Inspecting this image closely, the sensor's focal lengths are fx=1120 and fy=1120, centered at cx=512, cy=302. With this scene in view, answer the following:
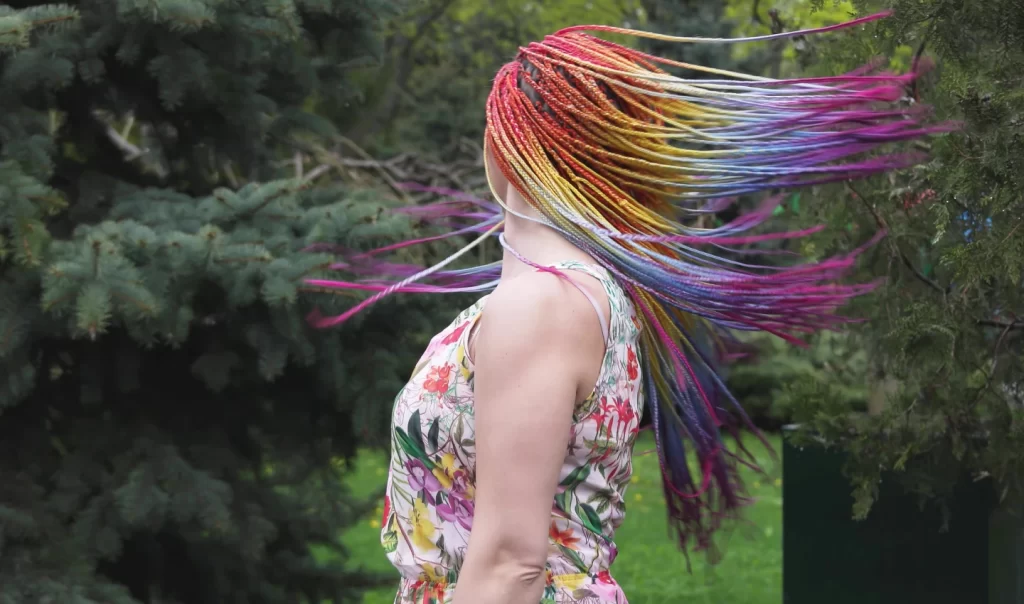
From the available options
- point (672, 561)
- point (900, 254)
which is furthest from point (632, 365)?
point (672, 561)

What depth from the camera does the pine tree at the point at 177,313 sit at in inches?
128

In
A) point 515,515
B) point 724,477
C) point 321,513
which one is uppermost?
point 515,515

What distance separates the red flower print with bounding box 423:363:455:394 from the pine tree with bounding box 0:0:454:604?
147cm

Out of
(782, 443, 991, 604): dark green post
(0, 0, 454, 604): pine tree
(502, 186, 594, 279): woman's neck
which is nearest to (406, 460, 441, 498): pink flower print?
(502, 186, 594, 279): woman's neck

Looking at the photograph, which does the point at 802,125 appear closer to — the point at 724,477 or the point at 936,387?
the point at 724,477

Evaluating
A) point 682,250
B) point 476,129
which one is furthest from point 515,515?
point 476,129

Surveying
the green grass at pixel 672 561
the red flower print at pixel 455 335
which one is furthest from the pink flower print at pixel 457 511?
the green grass at pixel 672 561

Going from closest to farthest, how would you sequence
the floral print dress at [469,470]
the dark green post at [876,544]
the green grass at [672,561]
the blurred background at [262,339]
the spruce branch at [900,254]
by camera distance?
the floral print dress at [469,470]
the spruce branch at [900,254]
the blurred background at [262,339]
the dark green post at [876,544]
the green grass at [672,561]

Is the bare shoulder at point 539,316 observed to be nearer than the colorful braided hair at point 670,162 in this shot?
Yes

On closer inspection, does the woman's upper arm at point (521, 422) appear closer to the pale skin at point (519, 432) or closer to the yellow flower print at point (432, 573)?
the pale skin at point (519, 432)

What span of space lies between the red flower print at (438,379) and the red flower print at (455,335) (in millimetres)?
53

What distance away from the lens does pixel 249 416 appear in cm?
402

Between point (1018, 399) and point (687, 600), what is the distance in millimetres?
3428

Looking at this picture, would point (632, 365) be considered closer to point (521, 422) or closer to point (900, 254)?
point (521, 422)
